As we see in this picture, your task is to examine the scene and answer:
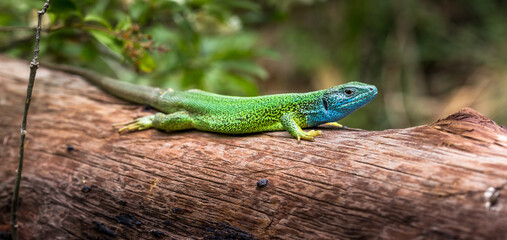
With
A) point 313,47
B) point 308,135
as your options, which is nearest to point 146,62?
point 308,135

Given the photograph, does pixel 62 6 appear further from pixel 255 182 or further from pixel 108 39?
pixel 255 182

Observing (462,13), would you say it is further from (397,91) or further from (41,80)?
(41,80)

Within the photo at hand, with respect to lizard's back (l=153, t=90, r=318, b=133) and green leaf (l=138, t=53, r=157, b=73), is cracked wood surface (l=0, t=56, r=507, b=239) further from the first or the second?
green leaf (l=138, t=53, r=157, b=73)

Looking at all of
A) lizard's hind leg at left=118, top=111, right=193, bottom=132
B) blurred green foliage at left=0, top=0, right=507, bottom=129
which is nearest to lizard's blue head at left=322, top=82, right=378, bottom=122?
lizard's hind leg at left=118, top=111, right=193, bottom=132

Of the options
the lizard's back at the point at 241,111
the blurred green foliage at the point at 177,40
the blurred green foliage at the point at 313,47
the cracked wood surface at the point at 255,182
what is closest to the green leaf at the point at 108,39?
the blurred green foliage at the point at 313,47

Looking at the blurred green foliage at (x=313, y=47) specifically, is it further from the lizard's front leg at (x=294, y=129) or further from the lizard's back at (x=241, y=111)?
the lizard's front leg at (x=294, y=129)

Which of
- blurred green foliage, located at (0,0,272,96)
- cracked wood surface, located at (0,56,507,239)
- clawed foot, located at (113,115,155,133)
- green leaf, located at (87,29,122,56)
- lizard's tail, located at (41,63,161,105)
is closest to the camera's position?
cracked wood surface, located at (0,56,507,239)

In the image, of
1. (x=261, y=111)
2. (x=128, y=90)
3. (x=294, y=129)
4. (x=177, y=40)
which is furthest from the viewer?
(x=177, y=40)
